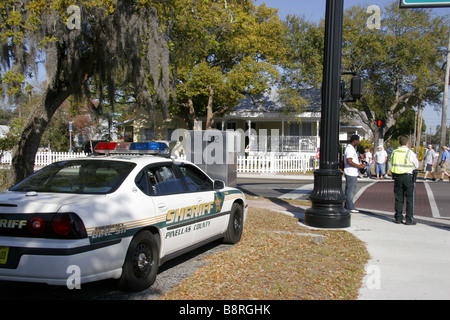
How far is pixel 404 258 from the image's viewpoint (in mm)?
6223

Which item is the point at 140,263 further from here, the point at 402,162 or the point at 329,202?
the point at 402,162

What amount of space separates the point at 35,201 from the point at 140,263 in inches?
50.3

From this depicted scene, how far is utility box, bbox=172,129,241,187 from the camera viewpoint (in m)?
11.5

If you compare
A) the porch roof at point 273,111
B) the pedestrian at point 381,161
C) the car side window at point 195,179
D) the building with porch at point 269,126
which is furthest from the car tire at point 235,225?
the porch roof at point 273,111

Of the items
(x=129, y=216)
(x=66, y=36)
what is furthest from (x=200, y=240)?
(x=66, y=36)

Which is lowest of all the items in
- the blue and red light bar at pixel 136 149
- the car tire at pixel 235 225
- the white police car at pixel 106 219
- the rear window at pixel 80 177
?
the car tire at pixel 235 225

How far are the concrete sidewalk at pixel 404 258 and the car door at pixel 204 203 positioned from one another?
7.16ft

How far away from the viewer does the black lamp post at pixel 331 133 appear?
8180mm

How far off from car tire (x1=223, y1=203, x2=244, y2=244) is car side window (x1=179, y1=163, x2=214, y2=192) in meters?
0.73

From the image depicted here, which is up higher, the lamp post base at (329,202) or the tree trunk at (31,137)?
the tree trunk at (31,137)

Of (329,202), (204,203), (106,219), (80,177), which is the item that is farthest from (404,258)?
(80,177)

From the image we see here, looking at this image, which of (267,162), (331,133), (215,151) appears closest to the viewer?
(331,133)

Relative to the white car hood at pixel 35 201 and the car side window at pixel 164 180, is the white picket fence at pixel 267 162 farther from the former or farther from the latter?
the white car hood at pixel 35 201
